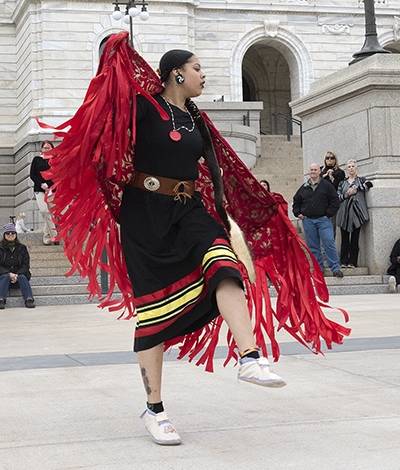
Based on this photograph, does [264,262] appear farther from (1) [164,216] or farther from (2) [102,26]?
(2) [102,26]

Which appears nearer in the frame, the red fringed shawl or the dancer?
the dancer

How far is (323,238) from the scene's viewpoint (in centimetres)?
1113

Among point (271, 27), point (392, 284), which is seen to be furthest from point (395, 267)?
point (271, 27)

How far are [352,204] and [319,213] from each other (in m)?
0.66

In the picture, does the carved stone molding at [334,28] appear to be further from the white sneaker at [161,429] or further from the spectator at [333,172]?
the white sneaker at [161,429]

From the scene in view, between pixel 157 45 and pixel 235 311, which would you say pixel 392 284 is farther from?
pixel 157 45

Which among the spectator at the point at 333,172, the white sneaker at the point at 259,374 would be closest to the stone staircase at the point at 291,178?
the spectator at the point at 333,172

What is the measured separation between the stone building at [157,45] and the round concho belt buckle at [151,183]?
21.2m

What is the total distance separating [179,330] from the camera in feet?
10.9

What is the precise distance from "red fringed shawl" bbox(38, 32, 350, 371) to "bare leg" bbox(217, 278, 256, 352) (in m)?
0.63

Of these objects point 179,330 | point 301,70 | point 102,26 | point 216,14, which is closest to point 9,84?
point 102,26

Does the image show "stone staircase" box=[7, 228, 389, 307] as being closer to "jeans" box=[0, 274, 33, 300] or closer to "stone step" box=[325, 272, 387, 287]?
"stone step" box=[325, 272, 387, 287]

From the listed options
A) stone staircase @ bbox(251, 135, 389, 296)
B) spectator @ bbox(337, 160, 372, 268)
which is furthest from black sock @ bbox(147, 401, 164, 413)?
spectator @ bbox(337, 160, 372, 268)

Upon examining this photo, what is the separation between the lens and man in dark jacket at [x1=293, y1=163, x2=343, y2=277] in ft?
36.5
